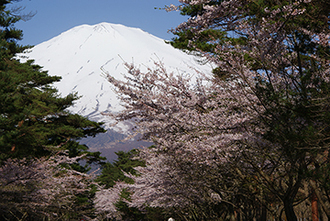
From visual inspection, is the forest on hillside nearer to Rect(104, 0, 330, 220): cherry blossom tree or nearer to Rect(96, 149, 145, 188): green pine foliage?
Rect(104, 0, 330, 220): cherry blossom tree

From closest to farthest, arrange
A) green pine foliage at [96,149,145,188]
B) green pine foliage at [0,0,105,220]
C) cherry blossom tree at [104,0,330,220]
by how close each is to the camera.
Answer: cherry blossom tree at [104,0,330,220], green pine foliage at [0,0,105,220], green pine foliage at [96,149,145,188]

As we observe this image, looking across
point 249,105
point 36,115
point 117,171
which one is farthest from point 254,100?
point 117,171

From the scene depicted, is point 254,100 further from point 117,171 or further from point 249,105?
point 117,171

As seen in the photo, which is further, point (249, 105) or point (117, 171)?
point (117, 171)

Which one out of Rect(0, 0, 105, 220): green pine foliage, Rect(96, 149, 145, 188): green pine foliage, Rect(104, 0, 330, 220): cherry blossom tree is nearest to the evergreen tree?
Rect(0, 0, 105, 220): green pine foliage

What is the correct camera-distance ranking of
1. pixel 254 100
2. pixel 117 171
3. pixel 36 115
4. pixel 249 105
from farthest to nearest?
pixel 117 171 < pixel 36 115 < pixel 254 100 < pixel 249 105

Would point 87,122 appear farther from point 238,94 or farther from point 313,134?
point 313,134

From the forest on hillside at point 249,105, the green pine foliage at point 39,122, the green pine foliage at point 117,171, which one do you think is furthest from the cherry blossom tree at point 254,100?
the green pine foliage at point 117,171

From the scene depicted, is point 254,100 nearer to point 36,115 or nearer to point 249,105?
point 249,105

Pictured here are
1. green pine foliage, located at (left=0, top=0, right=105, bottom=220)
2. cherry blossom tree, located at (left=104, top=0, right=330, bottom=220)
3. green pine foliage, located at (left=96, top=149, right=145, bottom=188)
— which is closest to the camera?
cherry blossom tree, located at (left=104, top=0, right=330, bottom=220)

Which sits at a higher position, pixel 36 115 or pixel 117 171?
pixel 36 115

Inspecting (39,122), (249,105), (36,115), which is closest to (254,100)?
(249,105)


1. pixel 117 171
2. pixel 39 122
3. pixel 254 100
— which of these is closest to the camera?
pixel 254 100

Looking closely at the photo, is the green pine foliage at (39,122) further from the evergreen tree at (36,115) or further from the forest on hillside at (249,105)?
the forest on hillside at (249,105)
